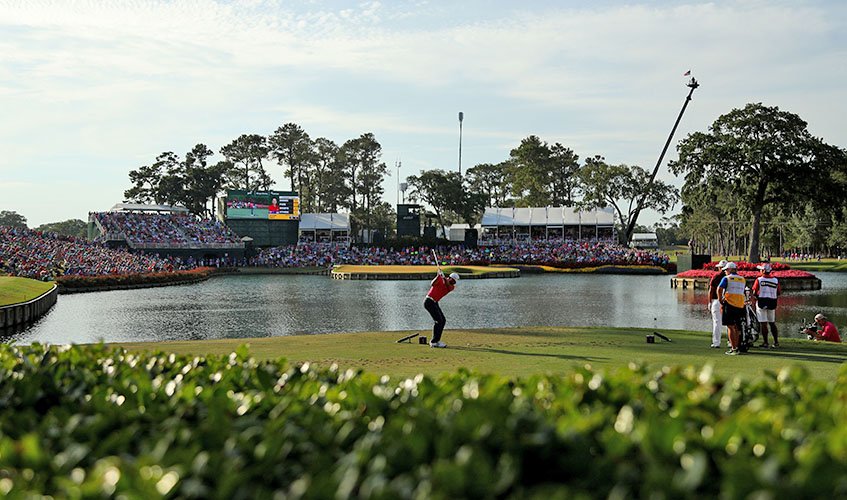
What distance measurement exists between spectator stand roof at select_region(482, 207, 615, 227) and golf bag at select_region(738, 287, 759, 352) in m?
80.0

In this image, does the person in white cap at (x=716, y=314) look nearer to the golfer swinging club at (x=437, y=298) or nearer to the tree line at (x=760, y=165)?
the golfer swinging club at (x=437, y=298)

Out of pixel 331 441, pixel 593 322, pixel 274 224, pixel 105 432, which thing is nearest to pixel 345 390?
pixel 331 441

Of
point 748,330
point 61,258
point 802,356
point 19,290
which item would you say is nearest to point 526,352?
point 748,330

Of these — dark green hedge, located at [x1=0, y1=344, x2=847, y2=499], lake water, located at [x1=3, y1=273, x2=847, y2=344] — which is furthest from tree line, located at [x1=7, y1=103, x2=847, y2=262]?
dark green hedge, located at [x1=0, y1=344, x2=847, y2=499]

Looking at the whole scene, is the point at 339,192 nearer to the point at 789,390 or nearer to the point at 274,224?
the point at 274,224

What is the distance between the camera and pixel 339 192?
118375 mm

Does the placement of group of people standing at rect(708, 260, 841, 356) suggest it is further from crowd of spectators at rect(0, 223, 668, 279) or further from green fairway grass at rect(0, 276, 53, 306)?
crowd of spectators at rect(0, 223, 668, 279)

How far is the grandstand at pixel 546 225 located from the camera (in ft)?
325

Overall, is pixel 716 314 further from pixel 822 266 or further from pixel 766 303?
pixel 822 266

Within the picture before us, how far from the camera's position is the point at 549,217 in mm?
102000

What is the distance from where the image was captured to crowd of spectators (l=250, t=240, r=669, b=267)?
83.9 meters

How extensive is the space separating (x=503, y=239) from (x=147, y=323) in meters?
73.7

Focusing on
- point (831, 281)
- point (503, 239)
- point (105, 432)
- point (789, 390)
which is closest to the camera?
point (105, 432)

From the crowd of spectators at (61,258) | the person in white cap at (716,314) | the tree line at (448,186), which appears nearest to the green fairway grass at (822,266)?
the tree line at (448,186)
